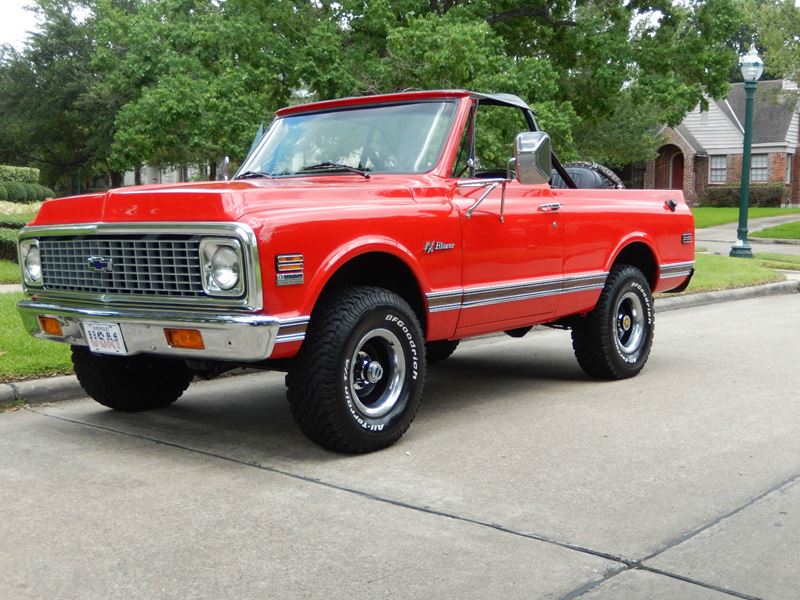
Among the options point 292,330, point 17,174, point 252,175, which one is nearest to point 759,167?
point 17,174

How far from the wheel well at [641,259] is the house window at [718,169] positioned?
4396 centimetres

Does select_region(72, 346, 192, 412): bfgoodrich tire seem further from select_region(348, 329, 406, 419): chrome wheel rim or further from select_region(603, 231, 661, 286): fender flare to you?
select_region(603, 231, 661, 286): fender flare

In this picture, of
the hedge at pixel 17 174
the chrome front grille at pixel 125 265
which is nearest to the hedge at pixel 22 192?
the hedge at pixel 17 174

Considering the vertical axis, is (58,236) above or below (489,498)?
above

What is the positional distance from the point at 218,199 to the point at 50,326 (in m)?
1.50

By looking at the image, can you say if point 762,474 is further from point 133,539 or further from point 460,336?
point 133,539

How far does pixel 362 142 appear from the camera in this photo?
20.4 ft

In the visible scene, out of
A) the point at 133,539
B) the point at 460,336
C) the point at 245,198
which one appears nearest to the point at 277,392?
the point at 460,336

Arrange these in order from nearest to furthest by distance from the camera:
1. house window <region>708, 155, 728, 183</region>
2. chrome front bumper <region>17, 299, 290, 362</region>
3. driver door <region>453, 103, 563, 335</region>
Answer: chrome front bumper <region>17, 299, 290, 362</region>
driver door <region>453, 103, 563, 335</region>
house window <region>708, 155, 728, 183</region>

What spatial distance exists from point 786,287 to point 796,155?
3724 centimetres

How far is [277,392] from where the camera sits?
23.0 ft

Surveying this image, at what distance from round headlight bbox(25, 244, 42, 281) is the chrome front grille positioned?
0.20 feet

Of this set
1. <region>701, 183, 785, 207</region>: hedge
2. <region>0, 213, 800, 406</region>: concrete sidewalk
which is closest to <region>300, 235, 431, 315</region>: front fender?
<region>0, 213, 800, 406</region>: concrete sidewalk

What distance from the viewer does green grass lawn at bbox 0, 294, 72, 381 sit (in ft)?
21.8
